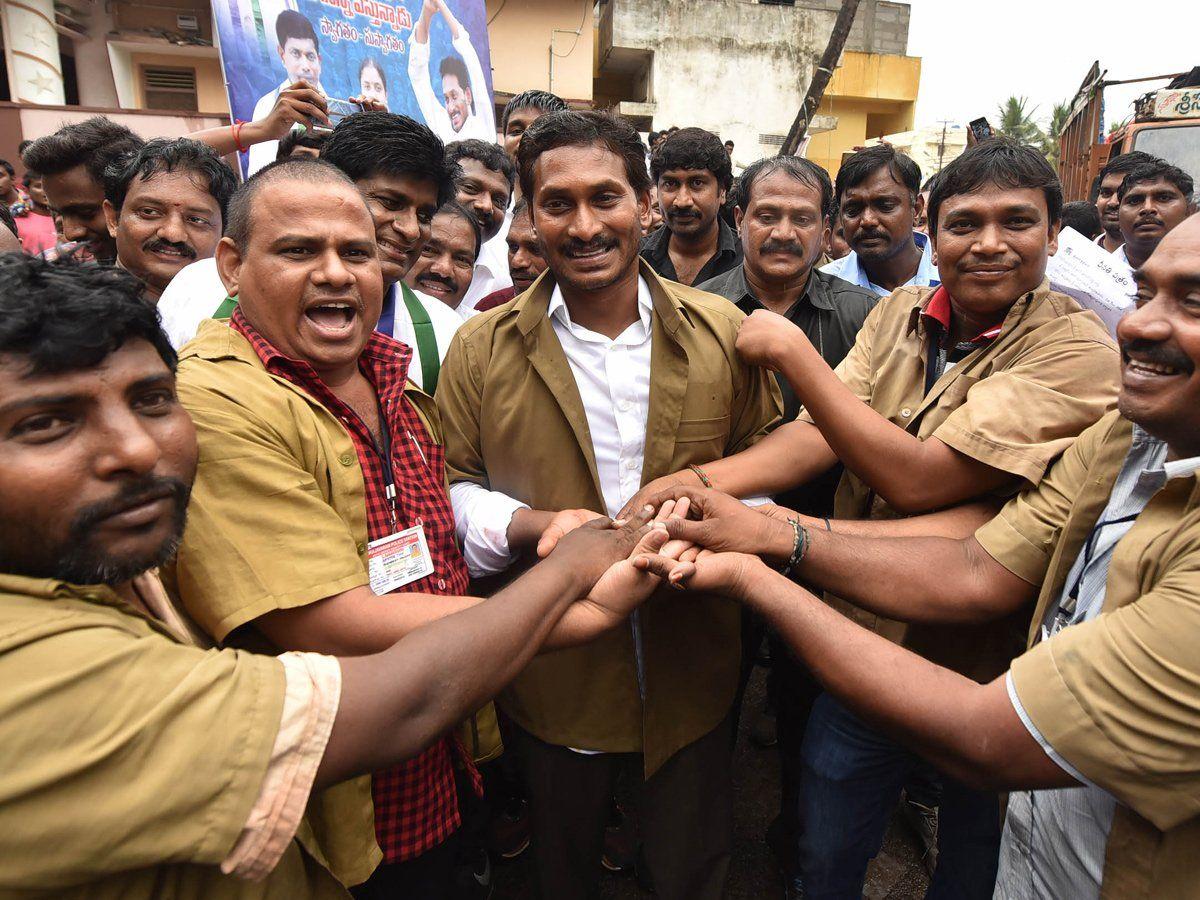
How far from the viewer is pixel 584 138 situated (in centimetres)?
221

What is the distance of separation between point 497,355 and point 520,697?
1.11m

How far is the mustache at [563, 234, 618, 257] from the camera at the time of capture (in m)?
2.18

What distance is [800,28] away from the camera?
16578 mm

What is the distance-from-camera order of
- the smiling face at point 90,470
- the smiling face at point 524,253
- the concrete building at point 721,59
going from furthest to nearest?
1. the concrete building at point 721,59
2. the smiling face at point 524,253
3. the smiling face at point 90,470

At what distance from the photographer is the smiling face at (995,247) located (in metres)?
2.20

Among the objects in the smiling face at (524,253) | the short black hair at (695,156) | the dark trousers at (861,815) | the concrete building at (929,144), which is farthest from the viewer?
the concrete building at (929,144)

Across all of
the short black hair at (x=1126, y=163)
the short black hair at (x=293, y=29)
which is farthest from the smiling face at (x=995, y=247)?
the short black hair at (x=293, y=29)

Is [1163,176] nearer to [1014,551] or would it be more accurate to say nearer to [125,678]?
[1014,551]

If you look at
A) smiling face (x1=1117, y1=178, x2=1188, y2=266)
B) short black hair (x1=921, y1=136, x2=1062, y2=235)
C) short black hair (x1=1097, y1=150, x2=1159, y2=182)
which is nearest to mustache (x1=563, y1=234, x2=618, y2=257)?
short black hair (x1=921, y1=136, x2=1062, y2=235)

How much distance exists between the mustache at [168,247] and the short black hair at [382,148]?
757mm

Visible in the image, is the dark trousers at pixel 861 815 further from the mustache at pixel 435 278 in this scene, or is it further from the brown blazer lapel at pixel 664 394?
the mustache at pixel 435 278

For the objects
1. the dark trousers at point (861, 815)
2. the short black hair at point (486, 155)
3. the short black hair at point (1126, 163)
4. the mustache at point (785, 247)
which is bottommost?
the dark trousers at point (861, 815)

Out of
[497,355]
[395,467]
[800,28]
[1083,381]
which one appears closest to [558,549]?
[395,467]

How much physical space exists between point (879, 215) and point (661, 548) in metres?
3.37
